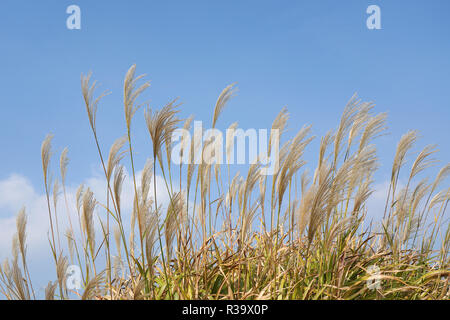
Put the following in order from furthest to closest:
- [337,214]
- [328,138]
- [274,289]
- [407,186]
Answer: [407,186] < [337,214] < [328,138] < [274,289]

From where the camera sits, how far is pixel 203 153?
2.79m

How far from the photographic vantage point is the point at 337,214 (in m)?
3.31

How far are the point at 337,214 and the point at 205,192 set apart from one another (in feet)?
3.66

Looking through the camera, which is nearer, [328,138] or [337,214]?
[328,138]

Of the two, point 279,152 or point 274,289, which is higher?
point 279,152
